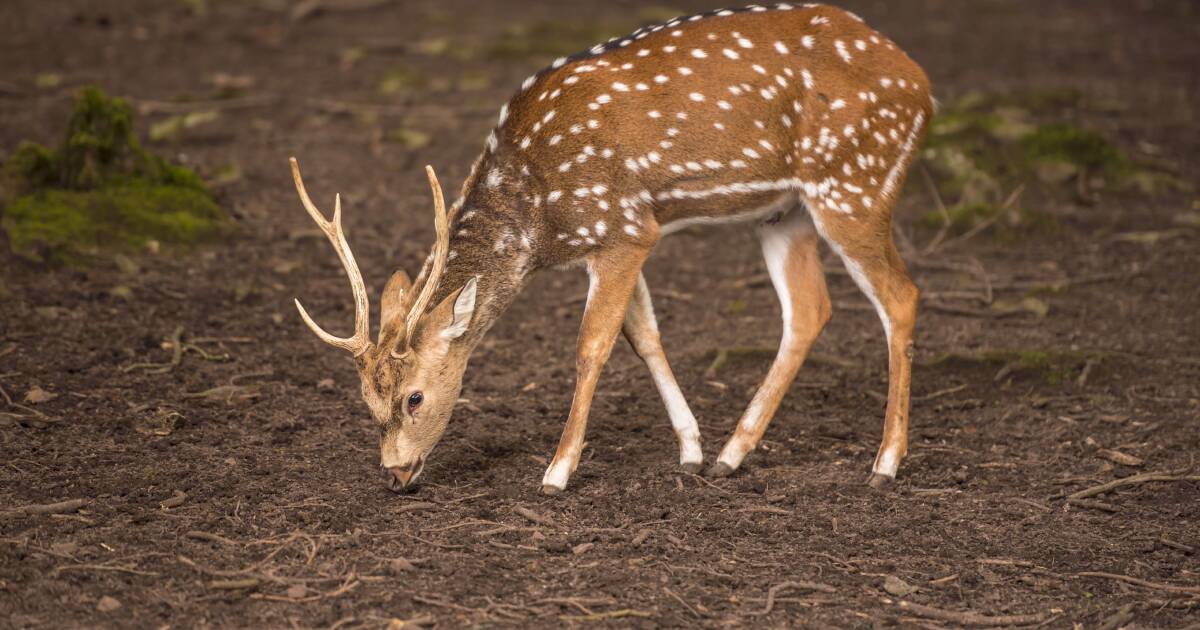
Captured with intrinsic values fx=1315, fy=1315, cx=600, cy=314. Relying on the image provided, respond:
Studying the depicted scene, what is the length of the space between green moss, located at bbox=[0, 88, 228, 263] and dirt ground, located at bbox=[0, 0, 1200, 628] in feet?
0.83

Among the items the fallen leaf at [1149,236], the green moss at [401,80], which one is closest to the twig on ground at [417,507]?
the fallen leaf at [1149,236]

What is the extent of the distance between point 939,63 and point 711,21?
695 centimetres

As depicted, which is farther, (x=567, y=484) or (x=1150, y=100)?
(x=1150, y=100)

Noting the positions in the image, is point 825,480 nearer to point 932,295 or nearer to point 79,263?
point 932,295

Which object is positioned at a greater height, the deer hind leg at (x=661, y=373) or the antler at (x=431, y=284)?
the antler at (x=431, y=284)

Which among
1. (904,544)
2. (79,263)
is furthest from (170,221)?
(904,544)

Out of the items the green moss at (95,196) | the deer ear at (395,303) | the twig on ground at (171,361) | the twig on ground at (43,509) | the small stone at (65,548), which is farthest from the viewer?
the green moss at (95,196)

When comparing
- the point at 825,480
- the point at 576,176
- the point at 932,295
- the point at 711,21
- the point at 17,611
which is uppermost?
the point at 711,21

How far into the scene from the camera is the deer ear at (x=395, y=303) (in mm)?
4820

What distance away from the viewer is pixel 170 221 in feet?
24.6

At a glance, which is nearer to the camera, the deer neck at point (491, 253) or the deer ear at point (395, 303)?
the deer ear at point (395, 303)

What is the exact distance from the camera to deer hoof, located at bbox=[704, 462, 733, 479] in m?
5.13

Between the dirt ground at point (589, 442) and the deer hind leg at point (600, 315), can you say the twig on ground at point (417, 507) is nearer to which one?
the dirt ground at point (589, 442)

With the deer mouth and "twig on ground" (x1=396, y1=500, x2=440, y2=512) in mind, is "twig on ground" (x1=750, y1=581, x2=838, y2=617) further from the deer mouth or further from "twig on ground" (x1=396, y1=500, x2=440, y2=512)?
→ the deer mouth
